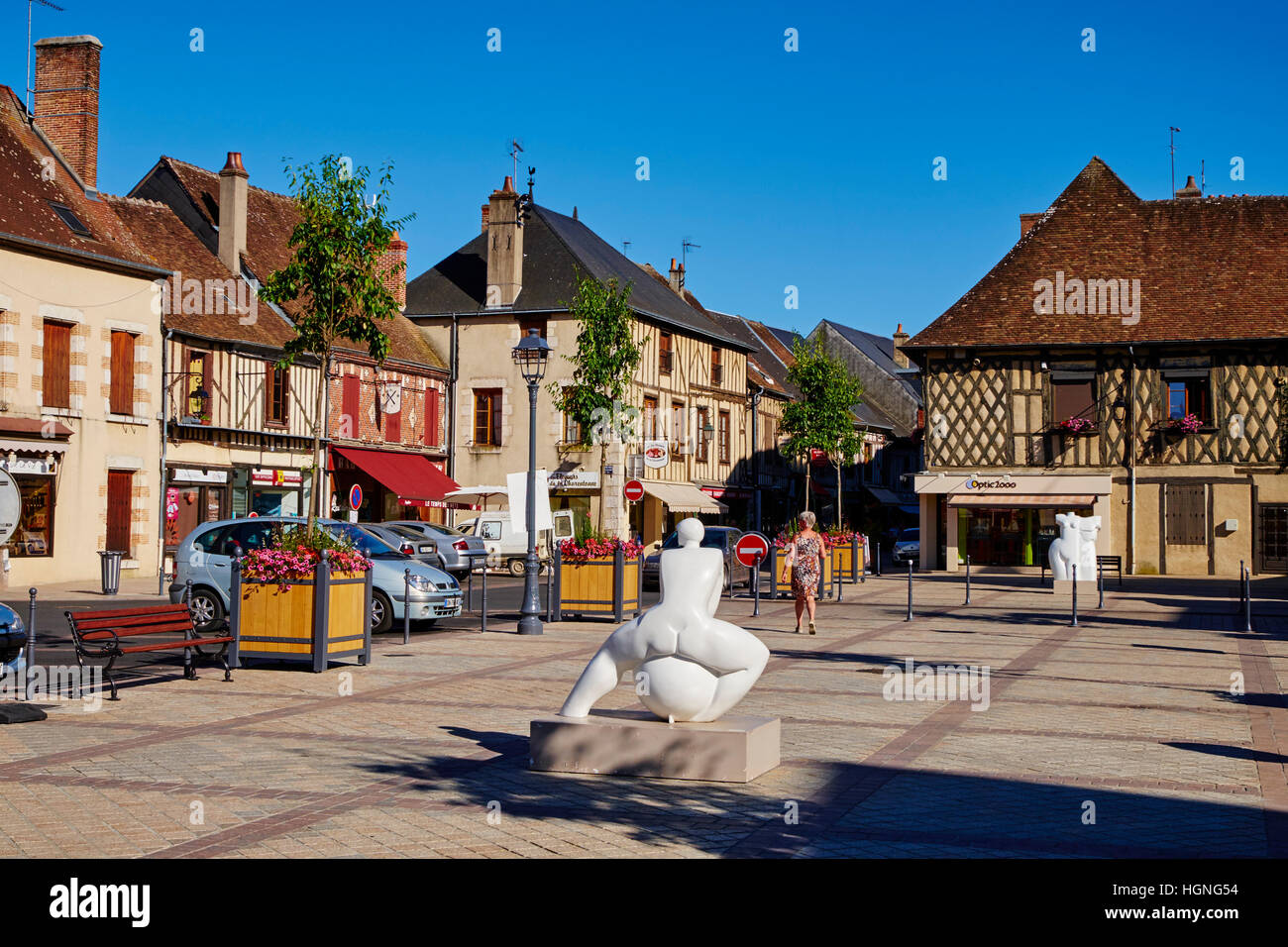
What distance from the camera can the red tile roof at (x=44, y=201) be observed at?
27.5 metres

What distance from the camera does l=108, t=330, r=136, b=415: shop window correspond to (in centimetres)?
2916

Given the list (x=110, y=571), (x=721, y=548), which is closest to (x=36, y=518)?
(x=110, y=571)

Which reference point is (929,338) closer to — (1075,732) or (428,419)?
(428,419)

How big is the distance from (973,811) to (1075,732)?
3.11 metres

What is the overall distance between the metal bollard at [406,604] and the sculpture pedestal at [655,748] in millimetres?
8015

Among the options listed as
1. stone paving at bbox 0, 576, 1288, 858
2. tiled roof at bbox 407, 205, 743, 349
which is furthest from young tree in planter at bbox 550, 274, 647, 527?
stone paving at bbox 0, 576, 1288, 858

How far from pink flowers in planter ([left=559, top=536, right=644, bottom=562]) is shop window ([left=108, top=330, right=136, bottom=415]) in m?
13.8

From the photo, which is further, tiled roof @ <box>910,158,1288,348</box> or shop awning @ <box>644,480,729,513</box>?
shop awning @ <box>644,480,729,513</box>

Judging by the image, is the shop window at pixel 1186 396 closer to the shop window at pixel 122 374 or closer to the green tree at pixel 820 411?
the green tree at pixel 820 411

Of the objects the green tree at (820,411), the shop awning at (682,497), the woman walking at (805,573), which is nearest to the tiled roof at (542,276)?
the green tree at (820,411)


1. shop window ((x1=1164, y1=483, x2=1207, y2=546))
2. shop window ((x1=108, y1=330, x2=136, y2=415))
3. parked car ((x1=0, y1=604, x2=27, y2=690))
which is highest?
shop window ((x1=108, y1=330, x2=136, y2=415))

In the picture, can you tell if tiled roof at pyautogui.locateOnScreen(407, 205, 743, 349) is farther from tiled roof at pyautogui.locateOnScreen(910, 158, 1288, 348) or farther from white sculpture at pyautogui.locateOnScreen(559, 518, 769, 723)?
white sculpture at pyautogui.locateOnScreen(559, 518, 769, 723)

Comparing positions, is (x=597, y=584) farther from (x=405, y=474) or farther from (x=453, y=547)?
(x=405, y=474)
